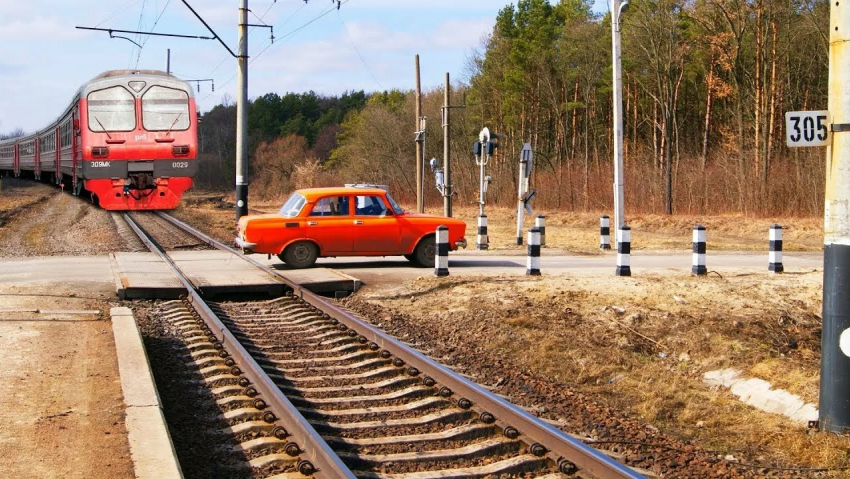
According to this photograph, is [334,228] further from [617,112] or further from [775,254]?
[617,112]

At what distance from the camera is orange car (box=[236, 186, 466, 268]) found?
53.9 feet

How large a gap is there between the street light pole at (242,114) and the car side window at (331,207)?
28.5 ft

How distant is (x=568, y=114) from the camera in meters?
59.2

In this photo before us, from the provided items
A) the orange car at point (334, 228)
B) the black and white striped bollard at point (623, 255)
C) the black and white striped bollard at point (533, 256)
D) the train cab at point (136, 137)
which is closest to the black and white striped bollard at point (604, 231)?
the orange car at point (334, 228)

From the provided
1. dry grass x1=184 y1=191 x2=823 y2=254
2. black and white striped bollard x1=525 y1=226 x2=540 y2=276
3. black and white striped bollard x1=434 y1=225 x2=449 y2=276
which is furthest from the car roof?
dry grass x1=184 y1=191 x2=823 y2=254

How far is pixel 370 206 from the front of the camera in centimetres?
1681

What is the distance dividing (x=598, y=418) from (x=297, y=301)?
6941 mm

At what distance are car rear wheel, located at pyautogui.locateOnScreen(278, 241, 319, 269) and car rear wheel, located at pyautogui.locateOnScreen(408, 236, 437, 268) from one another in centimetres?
182

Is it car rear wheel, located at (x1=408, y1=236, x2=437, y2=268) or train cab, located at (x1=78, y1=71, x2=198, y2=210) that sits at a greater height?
train cab, located at (x1=78, y1=71, x2=198, y2=210)

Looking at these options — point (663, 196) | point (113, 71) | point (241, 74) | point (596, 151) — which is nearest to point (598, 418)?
point (241, 74)

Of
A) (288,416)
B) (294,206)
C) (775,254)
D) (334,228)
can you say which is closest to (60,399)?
(288,416)

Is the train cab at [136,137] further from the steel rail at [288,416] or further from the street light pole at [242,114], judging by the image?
the steel rail at [288,416]

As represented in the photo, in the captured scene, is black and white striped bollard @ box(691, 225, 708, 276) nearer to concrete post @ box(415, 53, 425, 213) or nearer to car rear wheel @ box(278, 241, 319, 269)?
car rear wheel @ box(278, 241, 319, 269)

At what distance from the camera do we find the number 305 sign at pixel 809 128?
6867mm
